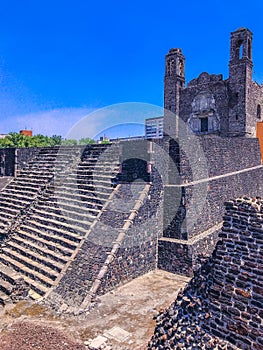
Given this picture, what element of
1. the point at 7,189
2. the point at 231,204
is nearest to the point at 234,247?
the point at 231,204

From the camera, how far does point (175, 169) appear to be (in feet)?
26.9

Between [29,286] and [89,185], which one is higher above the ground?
[89,185]

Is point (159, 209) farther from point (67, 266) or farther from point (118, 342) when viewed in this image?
point (118, 342)

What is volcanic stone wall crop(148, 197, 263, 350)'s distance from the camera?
3.54 metres

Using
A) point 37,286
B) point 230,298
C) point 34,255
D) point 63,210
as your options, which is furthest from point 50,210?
point 230,298

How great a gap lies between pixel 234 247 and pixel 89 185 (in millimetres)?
6207

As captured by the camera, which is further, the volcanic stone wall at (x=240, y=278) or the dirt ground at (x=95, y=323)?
the dirt ground at (x=95, y=323)

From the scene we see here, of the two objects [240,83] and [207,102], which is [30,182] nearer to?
[207,102]

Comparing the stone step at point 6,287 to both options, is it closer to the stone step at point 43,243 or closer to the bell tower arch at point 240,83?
the stone step at point 43,243

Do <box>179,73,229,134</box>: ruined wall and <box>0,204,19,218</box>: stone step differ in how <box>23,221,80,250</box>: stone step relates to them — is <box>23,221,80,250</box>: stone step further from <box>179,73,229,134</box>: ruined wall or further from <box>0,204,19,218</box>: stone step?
<box>179,73,229,134</box>: ruined wall

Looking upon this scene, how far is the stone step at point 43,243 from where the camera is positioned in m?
7.20

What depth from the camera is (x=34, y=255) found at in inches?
296

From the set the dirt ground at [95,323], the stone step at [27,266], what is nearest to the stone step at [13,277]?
the stone step at [27,266]

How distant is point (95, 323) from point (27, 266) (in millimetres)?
2919
